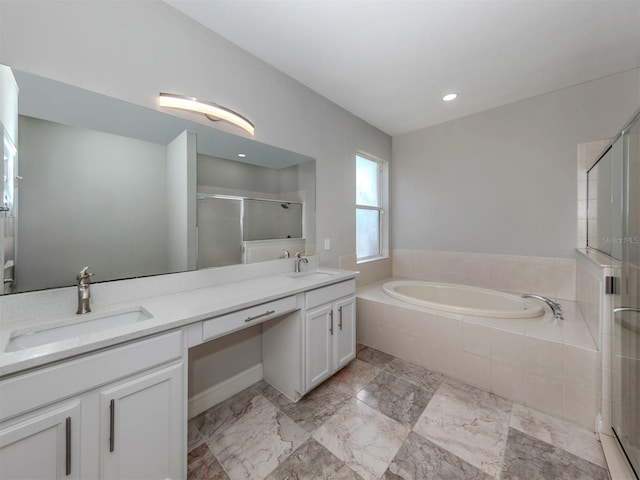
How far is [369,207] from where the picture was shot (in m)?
3.24

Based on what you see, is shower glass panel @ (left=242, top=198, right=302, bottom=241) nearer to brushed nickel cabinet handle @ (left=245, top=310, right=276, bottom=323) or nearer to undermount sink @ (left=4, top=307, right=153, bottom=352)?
brushed nickel cabinet handle @ (left=245, top=310, right=276, bottom=323)

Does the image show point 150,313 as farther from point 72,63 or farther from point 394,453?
point 394,453

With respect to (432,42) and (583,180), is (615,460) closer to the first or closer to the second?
(583,180)

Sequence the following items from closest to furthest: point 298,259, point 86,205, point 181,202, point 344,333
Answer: point 86,205
point 181,202
point 344,333
point 298,259

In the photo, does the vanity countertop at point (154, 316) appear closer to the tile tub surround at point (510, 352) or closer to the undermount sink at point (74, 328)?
the undermount sink at point (74, 328)

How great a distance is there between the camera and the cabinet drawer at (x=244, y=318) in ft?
3.91

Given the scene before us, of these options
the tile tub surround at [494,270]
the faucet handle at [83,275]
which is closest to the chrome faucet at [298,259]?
the faucet handle at [83,275]

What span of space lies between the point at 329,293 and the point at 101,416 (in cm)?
134

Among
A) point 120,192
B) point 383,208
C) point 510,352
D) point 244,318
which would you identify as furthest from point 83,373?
point 383,208

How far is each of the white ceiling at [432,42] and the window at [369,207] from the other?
99cm

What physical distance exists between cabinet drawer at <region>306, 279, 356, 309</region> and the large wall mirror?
1.81ft

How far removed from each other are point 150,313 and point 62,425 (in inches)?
16.8

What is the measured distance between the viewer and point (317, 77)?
7.06 feet

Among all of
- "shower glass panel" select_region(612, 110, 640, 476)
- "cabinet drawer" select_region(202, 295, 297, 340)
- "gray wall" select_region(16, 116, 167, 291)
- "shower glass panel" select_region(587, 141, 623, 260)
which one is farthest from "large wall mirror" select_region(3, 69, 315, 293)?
"shower glass panel" select_region(587, 141, 623, 260)
